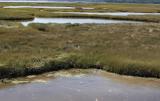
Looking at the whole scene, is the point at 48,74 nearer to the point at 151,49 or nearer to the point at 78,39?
the point at 151,49

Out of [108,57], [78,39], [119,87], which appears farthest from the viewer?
[78,39]

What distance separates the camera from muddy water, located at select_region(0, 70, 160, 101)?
18344 mm

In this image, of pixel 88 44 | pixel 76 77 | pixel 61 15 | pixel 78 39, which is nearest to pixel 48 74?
pixel 76 77

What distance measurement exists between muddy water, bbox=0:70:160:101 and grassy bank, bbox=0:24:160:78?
84 cm

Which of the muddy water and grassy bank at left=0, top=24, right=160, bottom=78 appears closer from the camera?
the muddy water

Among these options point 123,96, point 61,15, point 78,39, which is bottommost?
point 61,15

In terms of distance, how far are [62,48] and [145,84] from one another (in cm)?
997

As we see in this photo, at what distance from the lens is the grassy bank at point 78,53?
22750mm

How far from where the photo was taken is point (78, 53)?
26.6 meters

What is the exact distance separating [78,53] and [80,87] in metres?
6.61

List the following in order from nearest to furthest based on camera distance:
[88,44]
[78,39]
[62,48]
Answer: [62,48] → [88,44] → [78,39]

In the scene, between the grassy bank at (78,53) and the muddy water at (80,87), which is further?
the grassy bank at (78,53)

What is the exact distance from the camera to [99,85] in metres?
20.8

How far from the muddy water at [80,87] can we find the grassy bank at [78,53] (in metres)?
0.84
